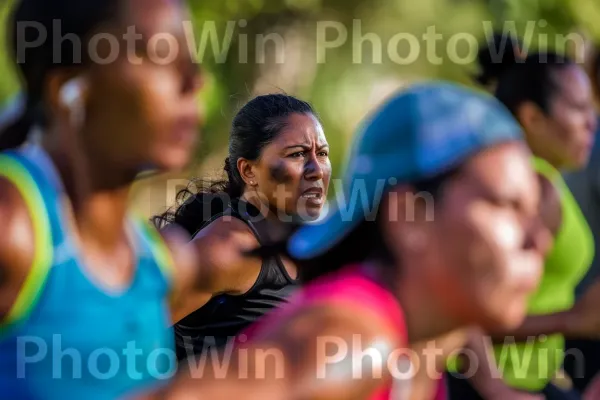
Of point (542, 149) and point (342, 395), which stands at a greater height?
point (542, 149)

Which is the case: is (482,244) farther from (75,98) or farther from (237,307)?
(237,307)

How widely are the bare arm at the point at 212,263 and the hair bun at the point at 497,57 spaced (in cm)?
132

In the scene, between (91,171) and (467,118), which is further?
(91,171)

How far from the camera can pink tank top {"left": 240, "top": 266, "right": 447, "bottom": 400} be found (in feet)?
8.14

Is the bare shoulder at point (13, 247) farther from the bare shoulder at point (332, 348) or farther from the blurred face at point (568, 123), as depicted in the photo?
the blurred face at point (568, 123)

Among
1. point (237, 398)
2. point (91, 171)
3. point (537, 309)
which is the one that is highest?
point (91, 171)

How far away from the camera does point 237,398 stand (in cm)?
234

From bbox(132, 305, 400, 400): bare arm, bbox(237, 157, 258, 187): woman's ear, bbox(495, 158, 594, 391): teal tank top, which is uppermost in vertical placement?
bbox(237, 157, 258, 187): woman's ear

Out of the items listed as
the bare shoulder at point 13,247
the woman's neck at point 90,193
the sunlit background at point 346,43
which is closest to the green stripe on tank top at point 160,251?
the woman's neck at point 90,193

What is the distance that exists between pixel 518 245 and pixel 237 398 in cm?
67

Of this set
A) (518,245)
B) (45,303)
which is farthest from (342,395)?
(45,303)

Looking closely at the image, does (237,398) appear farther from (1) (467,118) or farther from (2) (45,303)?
(1) (467,118)

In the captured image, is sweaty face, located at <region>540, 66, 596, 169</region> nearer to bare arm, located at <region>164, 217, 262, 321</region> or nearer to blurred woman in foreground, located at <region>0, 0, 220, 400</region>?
bare arm, located at <region>164, 217, 262, 321</region>

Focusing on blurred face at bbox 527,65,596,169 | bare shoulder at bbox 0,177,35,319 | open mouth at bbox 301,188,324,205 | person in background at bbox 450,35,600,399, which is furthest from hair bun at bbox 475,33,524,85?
bare shoulder at bbox 0,177,35,319
